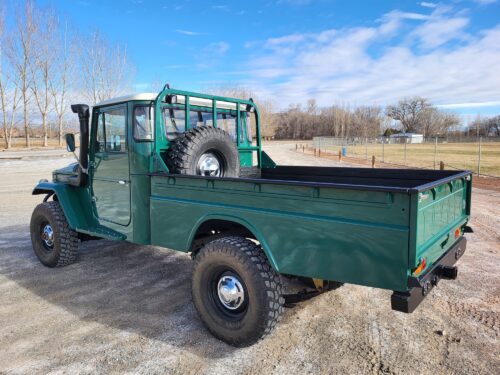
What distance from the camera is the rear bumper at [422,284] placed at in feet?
8.19

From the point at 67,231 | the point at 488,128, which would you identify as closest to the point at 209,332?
the point at 67,231

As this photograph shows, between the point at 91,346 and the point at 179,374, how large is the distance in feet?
3.00

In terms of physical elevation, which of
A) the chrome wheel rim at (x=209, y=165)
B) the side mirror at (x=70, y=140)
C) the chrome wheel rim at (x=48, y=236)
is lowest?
the chrome wheel rim at (x=48, y=236)

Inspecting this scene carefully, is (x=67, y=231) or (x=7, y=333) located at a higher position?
(x=67, y=231)

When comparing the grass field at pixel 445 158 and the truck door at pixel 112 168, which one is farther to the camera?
the grass field at pixel 445 158

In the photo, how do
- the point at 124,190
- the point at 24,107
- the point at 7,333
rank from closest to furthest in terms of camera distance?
1. the point at 7,333
2. the point at 124,190
3. the point at 24,107

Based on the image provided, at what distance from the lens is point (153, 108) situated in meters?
4.11

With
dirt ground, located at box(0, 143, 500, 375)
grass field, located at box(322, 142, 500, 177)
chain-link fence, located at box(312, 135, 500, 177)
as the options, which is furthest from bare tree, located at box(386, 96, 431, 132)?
dirt ground, located at box(0, 143, 500, 375)

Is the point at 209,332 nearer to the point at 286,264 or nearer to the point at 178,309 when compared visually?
the point at 178,309

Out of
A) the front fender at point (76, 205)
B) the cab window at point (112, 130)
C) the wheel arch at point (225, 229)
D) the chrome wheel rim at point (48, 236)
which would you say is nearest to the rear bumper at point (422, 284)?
the wheel arch at point (225, 229)

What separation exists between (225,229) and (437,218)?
73.7 inches

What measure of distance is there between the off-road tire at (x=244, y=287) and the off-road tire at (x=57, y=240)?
2458 mm

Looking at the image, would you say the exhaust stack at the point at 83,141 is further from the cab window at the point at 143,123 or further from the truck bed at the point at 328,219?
the truck bed at the point at 328,219

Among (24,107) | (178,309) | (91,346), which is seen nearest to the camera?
(91,346)
